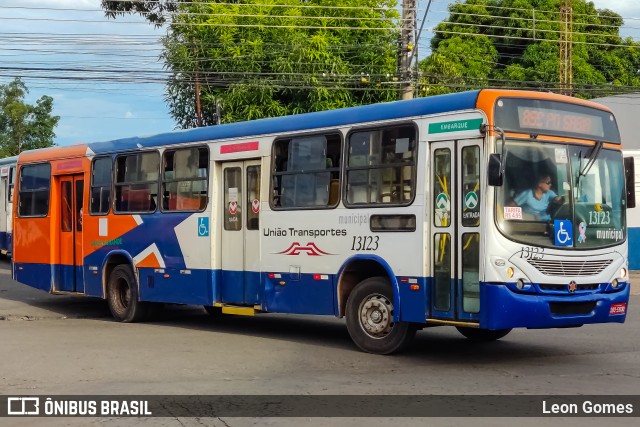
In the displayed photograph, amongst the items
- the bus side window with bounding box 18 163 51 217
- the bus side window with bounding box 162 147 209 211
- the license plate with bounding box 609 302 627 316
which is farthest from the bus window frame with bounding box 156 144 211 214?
the license plate with bounding box 609 302 627 316

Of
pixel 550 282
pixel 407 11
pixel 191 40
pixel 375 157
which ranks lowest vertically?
pixel 550 282

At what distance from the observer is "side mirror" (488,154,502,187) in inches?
406

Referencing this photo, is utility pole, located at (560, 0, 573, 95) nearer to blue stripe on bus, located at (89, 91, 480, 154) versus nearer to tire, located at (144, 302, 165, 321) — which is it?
tire, located at (144, 302, 165, 321)

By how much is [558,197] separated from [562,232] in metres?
0.40

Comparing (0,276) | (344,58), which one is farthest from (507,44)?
(0,276)

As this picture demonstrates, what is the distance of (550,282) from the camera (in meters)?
10.8

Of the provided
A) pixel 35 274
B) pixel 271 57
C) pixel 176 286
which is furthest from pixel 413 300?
pixel 271 57

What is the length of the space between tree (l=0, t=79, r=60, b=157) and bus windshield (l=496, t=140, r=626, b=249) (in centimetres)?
6274

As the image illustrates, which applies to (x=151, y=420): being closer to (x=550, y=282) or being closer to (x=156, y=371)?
(x=156, y=371)

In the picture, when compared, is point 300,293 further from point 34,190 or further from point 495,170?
point 34,190

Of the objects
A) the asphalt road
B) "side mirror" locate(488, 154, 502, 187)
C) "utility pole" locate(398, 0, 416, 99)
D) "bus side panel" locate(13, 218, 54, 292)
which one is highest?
"utility pole" locate(398, 0, 416, 99)

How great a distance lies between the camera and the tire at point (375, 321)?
11.7 m

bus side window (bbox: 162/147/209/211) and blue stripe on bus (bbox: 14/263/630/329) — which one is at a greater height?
bus side window (bbox: 162/147/209/211)

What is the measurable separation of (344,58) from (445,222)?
3262cm
